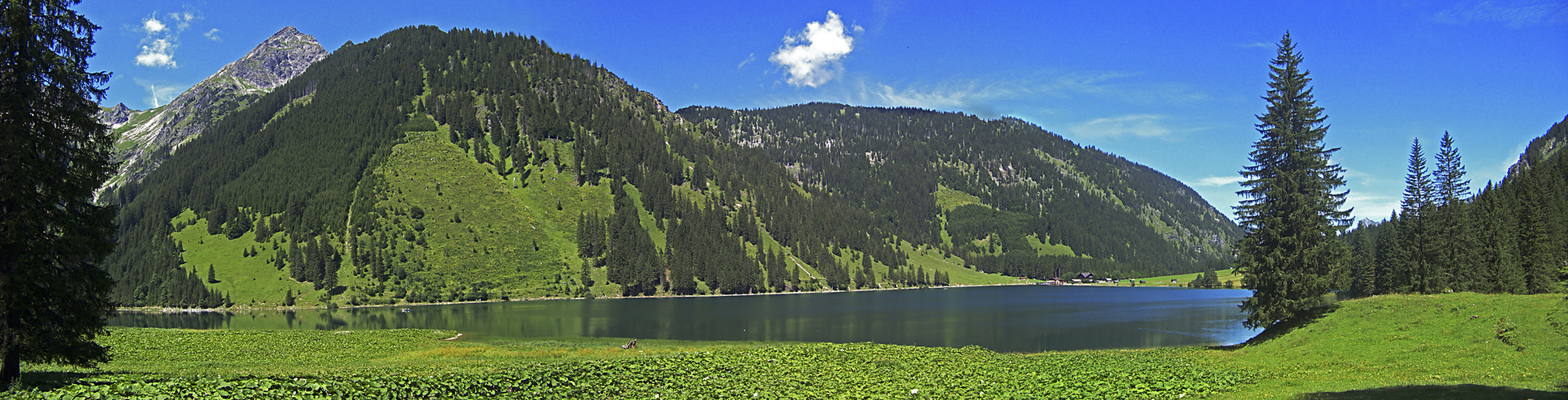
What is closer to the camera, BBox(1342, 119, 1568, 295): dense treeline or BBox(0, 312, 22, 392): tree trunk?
BBox(0, 312, 22, 392): tree trunk

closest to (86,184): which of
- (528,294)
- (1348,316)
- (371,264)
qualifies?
(1348,316)

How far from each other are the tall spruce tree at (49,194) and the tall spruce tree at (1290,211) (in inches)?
2408

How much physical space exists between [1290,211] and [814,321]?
6691 centimetres

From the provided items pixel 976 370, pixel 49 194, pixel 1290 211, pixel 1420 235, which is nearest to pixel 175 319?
pixel 49 194

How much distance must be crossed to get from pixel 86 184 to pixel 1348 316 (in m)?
62.0

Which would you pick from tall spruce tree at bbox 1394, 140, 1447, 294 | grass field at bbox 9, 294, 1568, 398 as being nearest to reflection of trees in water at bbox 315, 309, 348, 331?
grass field at bbox 9, 294, 1568, 398

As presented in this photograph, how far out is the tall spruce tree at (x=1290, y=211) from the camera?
47.7 metres

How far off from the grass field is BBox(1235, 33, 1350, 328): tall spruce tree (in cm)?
267

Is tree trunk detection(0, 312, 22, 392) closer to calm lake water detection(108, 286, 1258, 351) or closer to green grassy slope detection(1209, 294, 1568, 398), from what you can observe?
green grassy slope detection(1209, 294, 1568, 398)

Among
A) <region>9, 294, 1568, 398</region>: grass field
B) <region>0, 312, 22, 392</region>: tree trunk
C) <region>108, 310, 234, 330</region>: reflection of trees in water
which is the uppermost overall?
<region>0, 312, 22, 392</region>: tree trunk

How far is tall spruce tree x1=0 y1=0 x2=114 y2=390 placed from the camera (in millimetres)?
22000

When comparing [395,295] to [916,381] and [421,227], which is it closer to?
[421,227]

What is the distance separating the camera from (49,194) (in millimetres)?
22922

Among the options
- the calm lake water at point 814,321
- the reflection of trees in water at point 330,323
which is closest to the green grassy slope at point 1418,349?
the calm lake water at point 814,321
